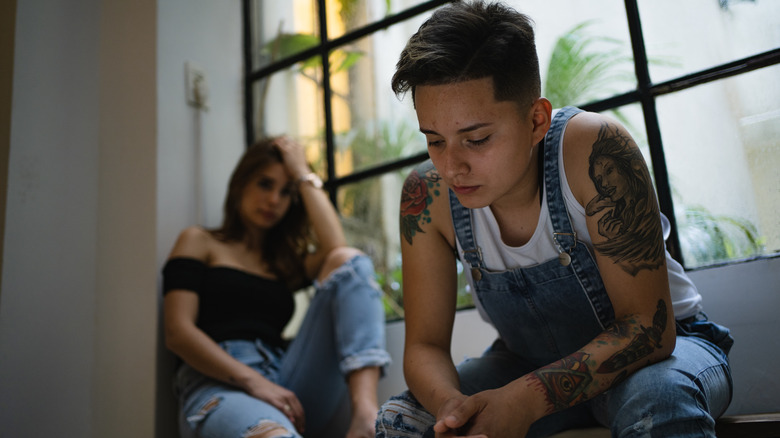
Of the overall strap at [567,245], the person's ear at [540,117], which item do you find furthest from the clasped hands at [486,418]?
the person's ear at [540,117]

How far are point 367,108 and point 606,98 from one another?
745 millimetres

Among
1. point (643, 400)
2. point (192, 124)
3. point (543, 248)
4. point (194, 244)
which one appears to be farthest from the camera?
point (192, 124)

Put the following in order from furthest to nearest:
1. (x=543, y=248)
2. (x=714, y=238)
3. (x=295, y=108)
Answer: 1. (x=295, y=108)
2. (x=714, y=238)
3. (x=543, y=248)

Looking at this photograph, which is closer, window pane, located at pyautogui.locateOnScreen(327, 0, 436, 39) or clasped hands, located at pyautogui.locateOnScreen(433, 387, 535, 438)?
clasped hands, located at pyautogui.locateOnScreen(433, 387, 535, 438)

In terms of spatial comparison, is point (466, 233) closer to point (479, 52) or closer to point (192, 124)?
point (479, 52)

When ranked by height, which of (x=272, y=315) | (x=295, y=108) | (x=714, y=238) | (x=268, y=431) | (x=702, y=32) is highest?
(x=295, y=108)

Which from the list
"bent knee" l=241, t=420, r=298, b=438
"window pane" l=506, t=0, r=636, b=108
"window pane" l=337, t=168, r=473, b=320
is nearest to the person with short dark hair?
"bent knee" l=241, t=420, r=298, b=438

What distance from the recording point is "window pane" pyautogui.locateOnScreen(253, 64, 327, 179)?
2012 mm

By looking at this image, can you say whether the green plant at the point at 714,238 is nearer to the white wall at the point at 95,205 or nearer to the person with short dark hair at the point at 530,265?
the person with short dark hair at the point at 530,265

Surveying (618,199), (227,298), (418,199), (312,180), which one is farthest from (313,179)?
(618,199)

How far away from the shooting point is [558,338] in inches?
41.8

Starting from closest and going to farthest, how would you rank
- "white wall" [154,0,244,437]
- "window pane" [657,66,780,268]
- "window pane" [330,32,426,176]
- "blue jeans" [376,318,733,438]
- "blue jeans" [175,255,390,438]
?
"blue jeans" [376,318,733,438] → "window pane" [657,66,780,268] → "blue jeans" [175,255,390,438] → "white wall" [154,0,244,437] → "window pane" [330,32,426,176]

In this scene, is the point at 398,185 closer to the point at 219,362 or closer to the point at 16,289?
the point at 219,362

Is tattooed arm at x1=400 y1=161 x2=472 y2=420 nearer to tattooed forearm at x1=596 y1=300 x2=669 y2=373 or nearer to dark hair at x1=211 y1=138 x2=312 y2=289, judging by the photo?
tattooed forearm at x1=596 y1=300 x2=669 y2=373
